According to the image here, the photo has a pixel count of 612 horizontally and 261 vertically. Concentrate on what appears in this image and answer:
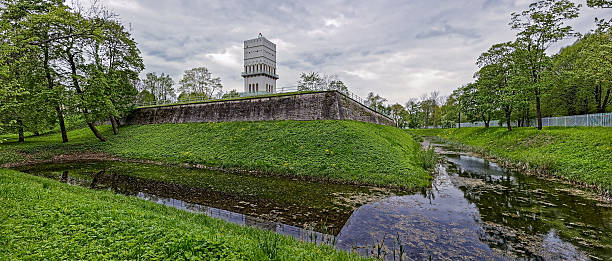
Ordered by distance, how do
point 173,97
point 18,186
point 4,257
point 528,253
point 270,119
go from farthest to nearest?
point 173,97 → point 270,119 → point 18,186 → point 528,253 → point 4,257

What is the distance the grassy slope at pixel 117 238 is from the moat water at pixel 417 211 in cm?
148

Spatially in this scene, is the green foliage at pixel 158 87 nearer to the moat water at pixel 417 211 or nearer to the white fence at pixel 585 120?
the moat water at pixel 417 211

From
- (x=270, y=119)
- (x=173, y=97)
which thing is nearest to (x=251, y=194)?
(x=270, y=119)

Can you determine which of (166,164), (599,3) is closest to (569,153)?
(599,3)

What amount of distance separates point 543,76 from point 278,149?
24.7m

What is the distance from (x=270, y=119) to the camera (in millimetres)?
26188

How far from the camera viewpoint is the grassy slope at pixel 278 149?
14.0m


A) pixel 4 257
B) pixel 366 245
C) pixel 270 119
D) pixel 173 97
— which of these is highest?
pixel 173 97

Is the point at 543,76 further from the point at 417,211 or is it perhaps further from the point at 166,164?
the point at 166,164

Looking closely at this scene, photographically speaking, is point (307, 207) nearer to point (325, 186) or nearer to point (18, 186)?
point (325, 186)

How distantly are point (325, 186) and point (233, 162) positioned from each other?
302 inches

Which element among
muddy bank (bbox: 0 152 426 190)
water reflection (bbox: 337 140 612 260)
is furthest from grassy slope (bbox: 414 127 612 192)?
muddy bank (bbox: 0 152 426 190)

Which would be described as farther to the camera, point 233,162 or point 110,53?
point 110,53

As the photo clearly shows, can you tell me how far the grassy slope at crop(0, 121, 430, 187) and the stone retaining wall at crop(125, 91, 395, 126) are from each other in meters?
1.74
